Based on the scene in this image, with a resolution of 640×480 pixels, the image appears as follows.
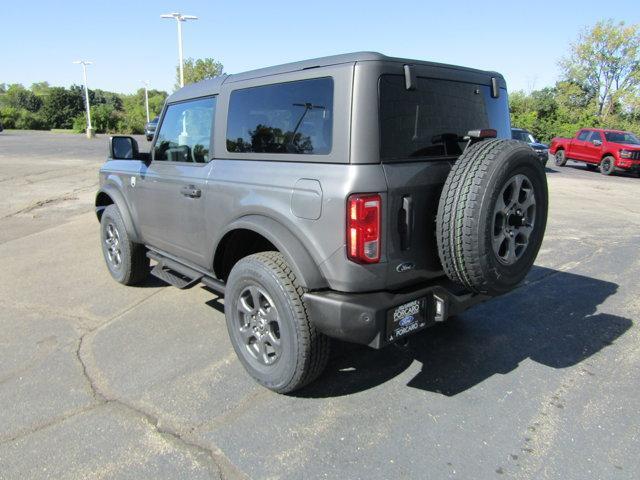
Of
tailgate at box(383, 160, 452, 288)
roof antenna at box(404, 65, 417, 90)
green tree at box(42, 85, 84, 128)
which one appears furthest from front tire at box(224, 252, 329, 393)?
green tree at box(42, 85, 84, 128)

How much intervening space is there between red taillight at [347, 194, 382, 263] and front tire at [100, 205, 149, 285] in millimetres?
3018

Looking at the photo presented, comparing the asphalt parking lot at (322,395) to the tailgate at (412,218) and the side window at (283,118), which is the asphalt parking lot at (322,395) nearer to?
the tailgate at (412,218)

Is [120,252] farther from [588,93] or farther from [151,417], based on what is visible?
[588,93]

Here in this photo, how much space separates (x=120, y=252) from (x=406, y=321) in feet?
11.3

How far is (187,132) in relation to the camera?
3.85 metres

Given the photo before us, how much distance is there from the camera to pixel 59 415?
2.73 metres

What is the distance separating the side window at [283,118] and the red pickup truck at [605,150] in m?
19.5

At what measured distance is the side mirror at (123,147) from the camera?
4.41 m

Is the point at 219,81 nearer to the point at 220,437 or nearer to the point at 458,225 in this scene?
the point at 458,225

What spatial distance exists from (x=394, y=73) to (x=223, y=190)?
1.38m

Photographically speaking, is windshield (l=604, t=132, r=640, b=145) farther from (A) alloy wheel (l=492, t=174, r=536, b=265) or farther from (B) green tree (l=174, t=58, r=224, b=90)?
(B) green tree (l=174, t=58, r=224, b=90)

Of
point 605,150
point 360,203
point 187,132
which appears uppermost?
point 605,150

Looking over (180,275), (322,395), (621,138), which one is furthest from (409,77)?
(621,138)

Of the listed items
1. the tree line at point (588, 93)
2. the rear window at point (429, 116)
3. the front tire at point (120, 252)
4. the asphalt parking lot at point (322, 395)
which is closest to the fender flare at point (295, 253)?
the rear window at point (429, 116)
